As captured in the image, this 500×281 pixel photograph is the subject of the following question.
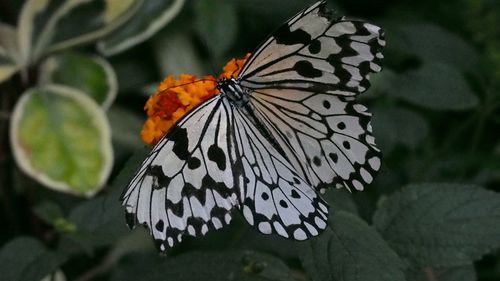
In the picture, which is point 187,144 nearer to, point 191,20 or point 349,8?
point 191,20

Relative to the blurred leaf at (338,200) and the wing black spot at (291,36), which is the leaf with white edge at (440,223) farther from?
the wing black spot at (291,36)

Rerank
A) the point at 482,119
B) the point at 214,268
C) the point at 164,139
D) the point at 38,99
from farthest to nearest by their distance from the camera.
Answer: the point at 38,99
the point at 482,119
the point at 214,268
the point at 164,139

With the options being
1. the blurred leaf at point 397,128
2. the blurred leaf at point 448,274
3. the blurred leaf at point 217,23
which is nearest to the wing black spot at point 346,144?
the blurred leaf at point 448,274

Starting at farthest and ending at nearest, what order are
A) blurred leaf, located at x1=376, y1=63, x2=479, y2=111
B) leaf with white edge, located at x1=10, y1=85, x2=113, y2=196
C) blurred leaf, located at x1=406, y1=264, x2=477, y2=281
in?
1. leaf with white edge, located at x1=10, y1=85, x2=113, y2=196
2. blurred leaf, located at x1=376, y1=63, x2=479, y2=111
3. blurred leaf, located at x1=406, y1=264, x2=477, y2=281

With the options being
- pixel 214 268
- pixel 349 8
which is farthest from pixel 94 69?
pixel 214 268

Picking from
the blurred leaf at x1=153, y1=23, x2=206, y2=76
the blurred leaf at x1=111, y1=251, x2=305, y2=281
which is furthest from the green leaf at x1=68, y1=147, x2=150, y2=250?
the blurred leaf at x1=153, y1=23, x2=206, y2=76

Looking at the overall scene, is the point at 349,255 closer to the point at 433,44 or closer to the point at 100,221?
the point at 100,221

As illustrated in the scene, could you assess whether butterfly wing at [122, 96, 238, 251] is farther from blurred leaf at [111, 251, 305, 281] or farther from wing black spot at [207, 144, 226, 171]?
blurred leaf at [111, 251, 305, 281]

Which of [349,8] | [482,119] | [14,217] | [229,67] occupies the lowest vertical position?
[482,119]

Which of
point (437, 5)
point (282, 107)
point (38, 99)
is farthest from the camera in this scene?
point (437, 5)

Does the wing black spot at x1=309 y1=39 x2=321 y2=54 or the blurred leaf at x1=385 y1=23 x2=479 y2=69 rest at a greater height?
the wing black spot at x1=309 y1=39 x2=321 y2=54
